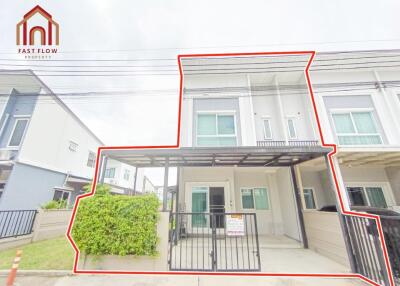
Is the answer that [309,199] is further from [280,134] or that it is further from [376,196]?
[280,134]

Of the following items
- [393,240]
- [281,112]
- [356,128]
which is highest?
[281,112]

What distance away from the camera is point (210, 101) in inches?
338

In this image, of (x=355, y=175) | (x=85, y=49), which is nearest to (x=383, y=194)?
(x=355, y=175)

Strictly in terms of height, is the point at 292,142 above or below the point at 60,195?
above

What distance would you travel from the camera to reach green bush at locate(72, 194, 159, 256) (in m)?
3.74

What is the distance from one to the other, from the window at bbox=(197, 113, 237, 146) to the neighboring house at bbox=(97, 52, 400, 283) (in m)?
0.05

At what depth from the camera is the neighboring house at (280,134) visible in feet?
22.7

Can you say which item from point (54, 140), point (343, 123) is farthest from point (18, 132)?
point (343, 123)

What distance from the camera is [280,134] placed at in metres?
8.52

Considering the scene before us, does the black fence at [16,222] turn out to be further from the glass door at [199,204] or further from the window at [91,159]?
the window at [91,159]

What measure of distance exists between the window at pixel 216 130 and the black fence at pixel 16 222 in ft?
24.7

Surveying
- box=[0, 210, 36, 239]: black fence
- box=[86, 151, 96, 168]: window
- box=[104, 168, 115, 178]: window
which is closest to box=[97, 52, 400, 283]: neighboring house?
box=[0, 210, 36, 239]: black fence

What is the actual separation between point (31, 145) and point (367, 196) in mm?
16140

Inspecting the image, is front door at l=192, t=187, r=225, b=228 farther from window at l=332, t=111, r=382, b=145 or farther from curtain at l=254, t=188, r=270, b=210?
window at l=332, t=111, r=382, b=145
